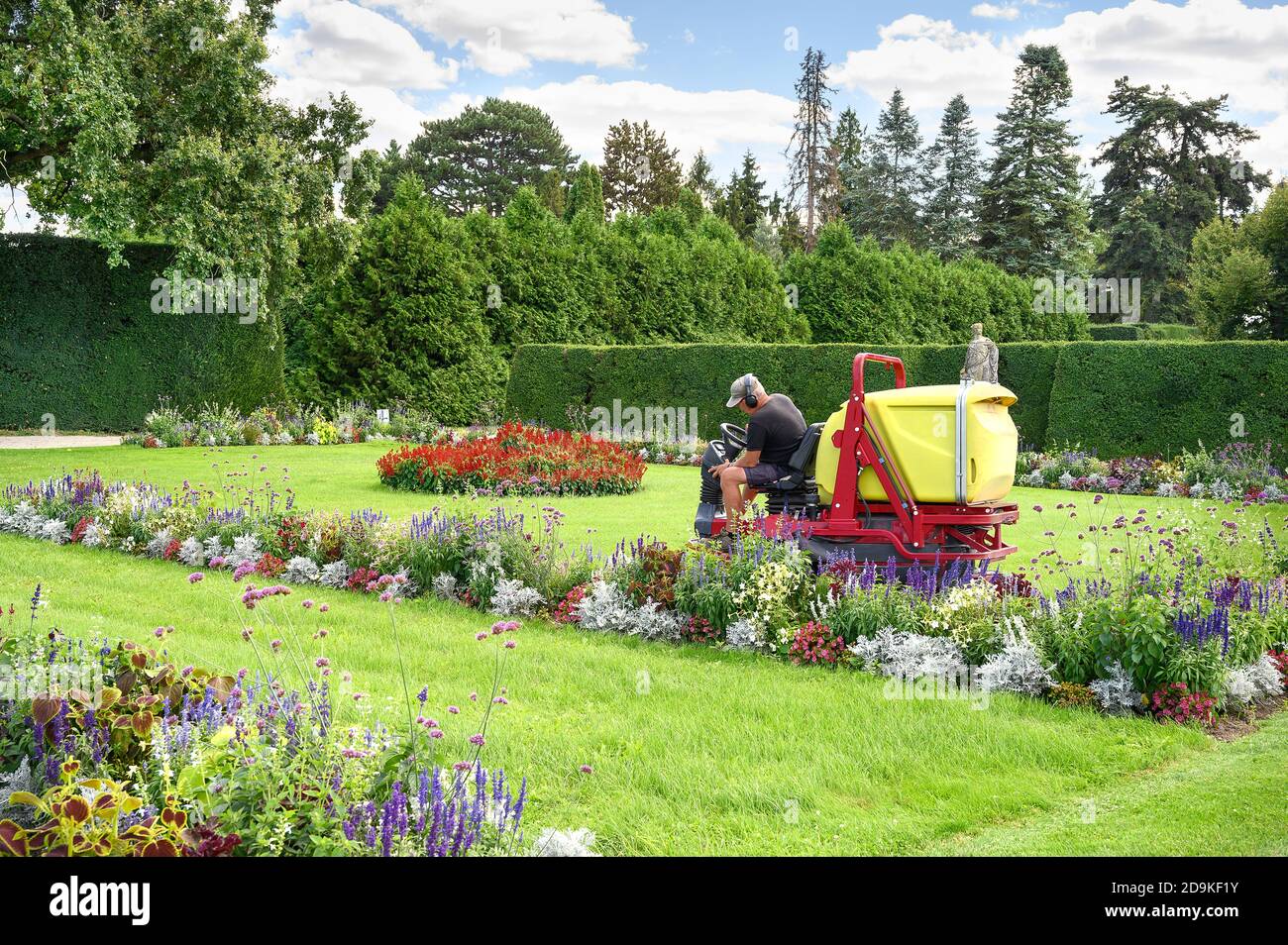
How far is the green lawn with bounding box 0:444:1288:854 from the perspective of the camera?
379 cm

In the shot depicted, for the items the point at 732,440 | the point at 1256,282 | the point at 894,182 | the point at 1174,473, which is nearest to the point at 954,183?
the point at 894,182

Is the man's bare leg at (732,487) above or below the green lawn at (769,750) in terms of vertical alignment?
above

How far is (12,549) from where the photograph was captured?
9.29 m

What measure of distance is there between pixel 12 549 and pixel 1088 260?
4256cm

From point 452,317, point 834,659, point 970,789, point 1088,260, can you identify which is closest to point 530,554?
point 834,659

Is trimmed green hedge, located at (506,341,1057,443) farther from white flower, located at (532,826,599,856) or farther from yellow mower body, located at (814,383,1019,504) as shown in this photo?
white flower, located at (532,826,599,856)

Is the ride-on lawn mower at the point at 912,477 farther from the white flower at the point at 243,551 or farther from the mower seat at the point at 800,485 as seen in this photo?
the white flower at the point at 243,551

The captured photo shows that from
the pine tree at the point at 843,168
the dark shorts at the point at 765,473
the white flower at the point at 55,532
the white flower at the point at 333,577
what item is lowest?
the white flower at the point at 333,577

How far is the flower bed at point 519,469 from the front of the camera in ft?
43.8

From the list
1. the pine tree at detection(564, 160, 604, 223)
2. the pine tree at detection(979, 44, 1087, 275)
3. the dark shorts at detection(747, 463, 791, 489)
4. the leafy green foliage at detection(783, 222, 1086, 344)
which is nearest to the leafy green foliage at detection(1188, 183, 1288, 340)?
the leafy green foliage at detection(783, 222, 1086, 344)

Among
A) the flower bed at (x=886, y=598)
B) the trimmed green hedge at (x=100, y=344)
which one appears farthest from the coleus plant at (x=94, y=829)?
the trimmed green hedge at (x=100, y=344)

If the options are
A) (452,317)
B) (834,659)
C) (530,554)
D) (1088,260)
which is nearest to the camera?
(834,659)

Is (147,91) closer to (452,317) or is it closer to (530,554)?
(452,317)

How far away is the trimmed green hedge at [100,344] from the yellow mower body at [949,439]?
1809cm
